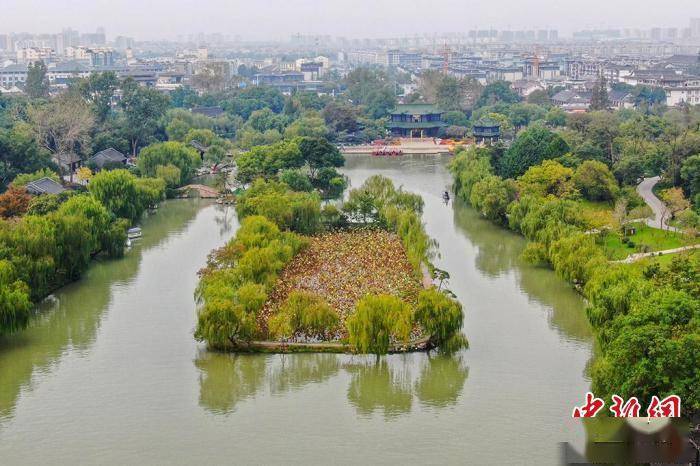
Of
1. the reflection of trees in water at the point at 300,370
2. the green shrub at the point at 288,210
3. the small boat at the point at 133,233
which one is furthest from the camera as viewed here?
the small boat at the point at 133,233

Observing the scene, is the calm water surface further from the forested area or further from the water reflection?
the forested area

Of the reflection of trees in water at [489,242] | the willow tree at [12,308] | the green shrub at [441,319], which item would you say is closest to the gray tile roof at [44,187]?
the willow tree at [12,308]

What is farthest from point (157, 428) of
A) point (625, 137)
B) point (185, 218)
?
point (625, 137)

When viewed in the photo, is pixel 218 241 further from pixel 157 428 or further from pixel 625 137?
pixel 625 137

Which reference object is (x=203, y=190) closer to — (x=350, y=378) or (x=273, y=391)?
(x=350, y=378)

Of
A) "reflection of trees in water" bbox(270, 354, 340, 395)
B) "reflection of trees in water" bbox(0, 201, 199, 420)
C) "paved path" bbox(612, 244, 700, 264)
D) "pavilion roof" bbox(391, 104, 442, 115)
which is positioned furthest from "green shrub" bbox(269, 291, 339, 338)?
"pavilion roof" bbox(391, 104, 442, 115)

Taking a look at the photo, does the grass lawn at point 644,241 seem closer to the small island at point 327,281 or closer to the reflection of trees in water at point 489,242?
the reflection of trees in water at point 489,242
